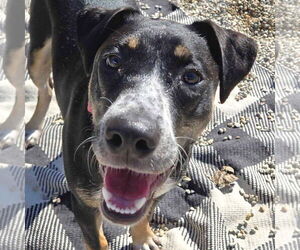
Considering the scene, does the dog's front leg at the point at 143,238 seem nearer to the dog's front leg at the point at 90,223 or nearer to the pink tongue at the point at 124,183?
the dog's front leg at the point at 90,223

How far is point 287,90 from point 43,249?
320 centimetres

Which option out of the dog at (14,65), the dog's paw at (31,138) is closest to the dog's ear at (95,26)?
the dog at (14,65)

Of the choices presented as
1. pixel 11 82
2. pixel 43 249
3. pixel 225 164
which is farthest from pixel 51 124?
pixel 225 164

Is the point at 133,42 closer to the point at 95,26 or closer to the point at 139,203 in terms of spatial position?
the point at 95,26

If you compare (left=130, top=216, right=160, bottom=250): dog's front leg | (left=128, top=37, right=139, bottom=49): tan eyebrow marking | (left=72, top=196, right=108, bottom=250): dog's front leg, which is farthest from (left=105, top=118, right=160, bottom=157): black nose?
(left=130, top=216, right=160, bottom=250): dog's front leg

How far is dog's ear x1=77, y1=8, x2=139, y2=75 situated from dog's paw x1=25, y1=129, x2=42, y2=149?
1760 millimetres

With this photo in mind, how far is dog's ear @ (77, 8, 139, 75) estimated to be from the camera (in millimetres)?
3518

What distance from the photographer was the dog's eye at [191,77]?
10.6 ft

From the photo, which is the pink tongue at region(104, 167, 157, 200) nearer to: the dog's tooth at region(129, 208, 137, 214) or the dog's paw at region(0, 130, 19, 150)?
the dog's tooth at region(129, 208, 137, 214)

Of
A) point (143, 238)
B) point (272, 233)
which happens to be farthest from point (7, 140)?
point (272, 233)

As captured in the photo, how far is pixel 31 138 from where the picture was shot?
5.21 metres

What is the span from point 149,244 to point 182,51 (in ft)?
6.36

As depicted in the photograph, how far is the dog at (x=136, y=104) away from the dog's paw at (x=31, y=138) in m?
1.34

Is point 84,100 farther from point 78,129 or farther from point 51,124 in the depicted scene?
point 51,124
